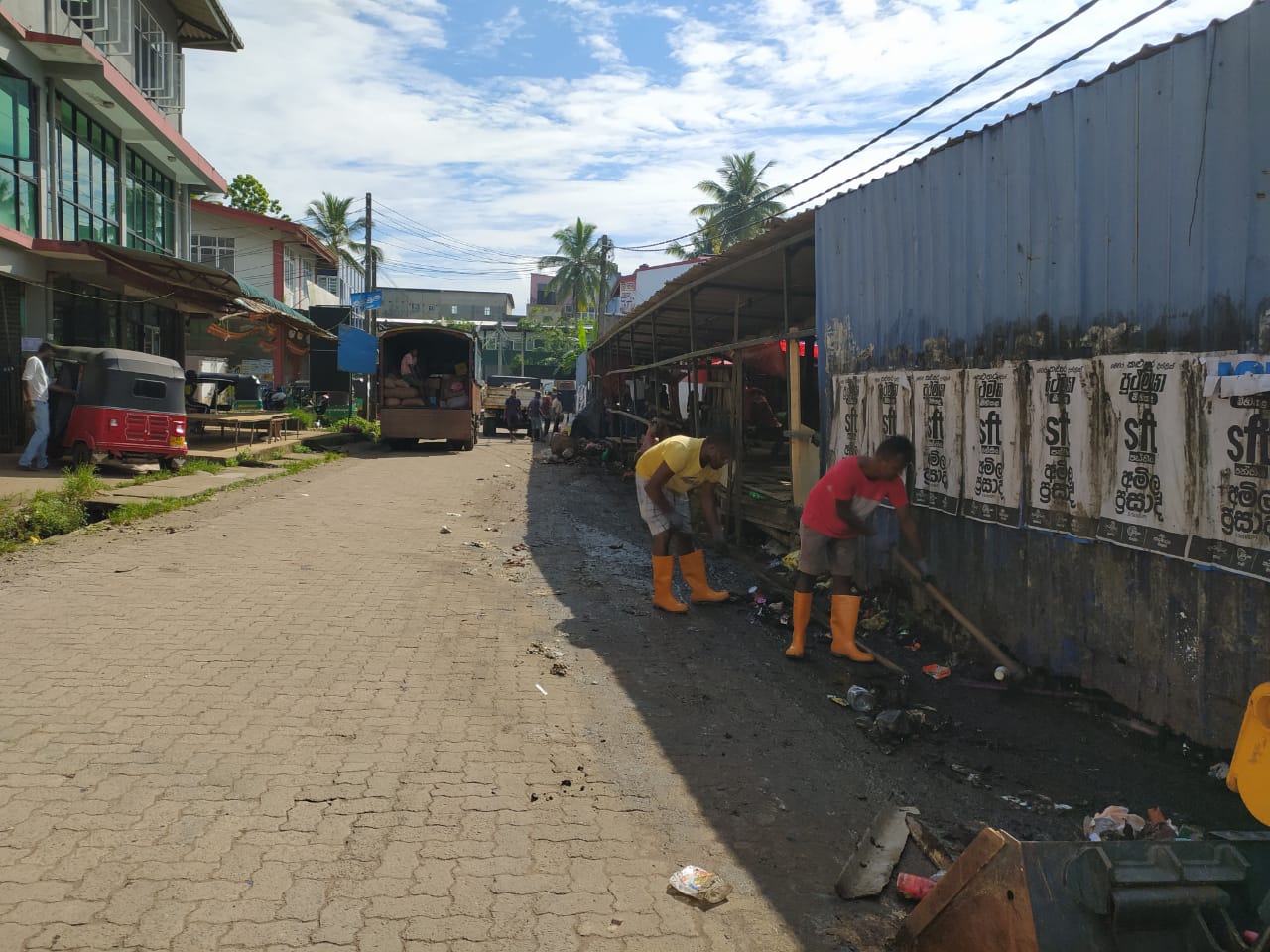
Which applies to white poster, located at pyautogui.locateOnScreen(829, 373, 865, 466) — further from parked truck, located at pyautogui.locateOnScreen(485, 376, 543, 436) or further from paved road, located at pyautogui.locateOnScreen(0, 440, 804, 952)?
parked truck, located at pyautogui.locateOnScreen(485, 376, 543, 436)

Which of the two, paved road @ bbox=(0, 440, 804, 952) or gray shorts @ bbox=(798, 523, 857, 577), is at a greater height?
gray shorts @ bbox=(798, 523, 857, 577)

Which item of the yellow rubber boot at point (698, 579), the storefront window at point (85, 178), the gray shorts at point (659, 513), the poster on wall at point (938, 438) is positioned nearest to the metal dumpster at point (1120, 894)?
the poster on wall at point (938, 438)

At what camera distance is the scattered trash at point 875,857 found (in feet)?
10.1

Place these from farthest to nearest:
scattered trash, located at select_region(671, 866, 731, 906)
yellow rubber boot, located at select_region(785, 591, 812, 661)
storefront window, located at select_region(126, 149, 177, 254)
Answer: storefront window, located at select_region(126, 149, 177, 254)
yellow rubber boot, located at select_region(785, 591, 812, 661)
scattered trash, located at select_region(671, 866, 731, 906)

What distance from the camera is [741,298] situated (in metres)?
12.2

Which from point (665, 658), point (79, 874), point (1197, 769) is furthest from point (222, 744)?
point (1197, 769)

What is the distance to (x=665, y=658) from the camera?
582 centimetres

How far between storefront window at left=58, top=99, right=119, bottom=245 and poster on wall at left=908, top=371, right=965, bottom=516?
1543 centimetres

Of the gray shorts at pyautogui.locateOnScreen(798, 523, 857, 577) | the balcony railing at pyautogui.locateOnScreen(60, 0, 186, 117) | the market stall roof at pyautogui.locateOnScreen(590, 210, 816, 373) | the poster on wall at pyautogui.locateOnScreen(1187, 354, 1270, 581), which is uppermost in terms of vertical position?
the balcony railing at pyautogui.locateOnScreen(60, 0, 186, 117)

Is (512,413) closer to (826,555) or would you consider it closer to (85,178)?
(85,178)

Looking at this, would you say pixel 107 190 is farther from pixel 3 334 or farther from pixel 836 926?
pixel 836 926

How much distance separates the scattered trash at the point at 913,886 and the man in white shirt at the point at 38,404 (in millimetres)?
12697

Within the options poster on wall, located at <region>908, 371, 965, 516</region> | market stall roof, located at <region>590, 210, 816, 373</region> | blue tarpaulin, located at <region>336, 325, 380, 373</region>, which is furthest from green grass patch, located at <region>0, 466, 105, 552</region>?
blue tarpaulin, located at <region>336, 325, 380, 373</region>

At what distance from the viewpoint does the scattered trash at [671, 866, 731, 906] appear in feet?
9.85
